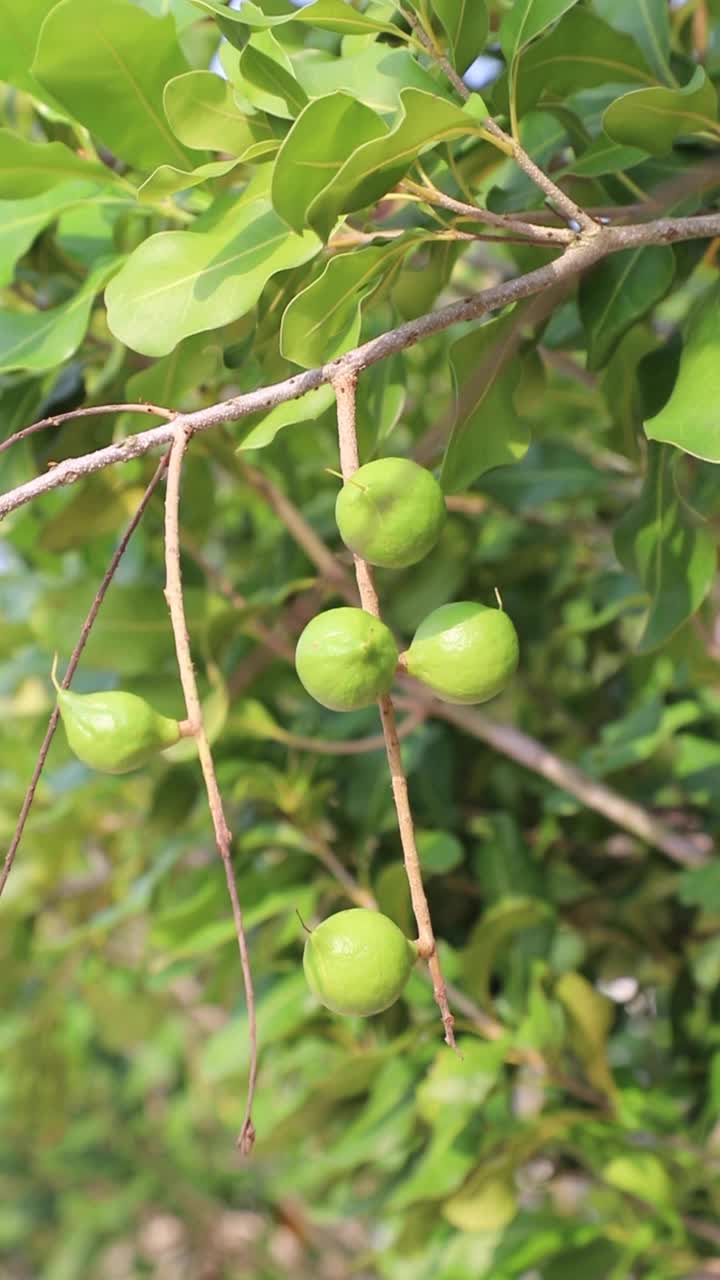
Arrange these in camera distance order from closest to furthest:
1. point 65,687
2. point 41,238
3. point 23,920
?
1. point 65,687
2. point 41,238
3. point 23,920

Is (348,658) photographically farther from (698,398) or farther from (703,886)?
(703,886)

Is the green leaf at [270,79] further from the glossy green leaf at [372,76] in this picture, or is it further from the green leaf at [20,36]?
the green leaf at [20,36]

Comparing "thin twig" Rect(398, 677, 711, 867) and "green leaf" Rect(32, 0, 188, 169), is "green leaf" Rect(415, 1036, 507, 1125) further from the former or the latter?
"green leaf" Rect(32, 0, 188, 169)

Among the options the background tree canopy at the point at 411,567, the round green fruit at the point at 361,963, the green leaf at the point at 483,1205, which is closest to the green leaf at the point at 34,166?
the background tree canopy at the point at 411,567

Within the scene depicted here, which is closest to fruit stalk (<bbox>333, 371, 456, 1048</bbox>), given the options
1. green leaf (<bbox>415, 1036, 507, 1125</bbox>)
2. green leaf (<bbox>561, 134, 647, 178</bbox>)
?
green leaf (<bbox>561, 134, 647, 178</bbox>)

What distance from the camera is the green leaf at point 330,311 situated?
536 millimetres

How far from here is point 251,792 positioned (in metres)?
1.09

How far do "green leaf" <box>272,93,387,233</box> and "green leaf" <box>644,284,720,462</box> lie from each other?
0.55ft

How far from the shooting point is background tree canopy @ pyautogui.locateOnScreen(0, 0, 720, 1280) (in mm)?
576

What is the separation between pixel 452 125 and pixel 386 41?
18 centimetres

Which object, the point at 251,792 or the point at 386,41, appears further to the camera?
the point at 251,792

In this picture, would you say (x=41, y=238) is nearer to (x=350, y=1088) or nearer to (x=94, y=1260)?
(x=350, y=1088)

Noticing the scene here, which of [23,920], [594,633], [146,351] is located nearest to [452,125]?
[146,351]

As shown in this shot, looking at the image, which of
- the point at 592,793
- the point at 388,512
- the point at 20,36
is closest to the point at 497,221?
the point at 388,512
